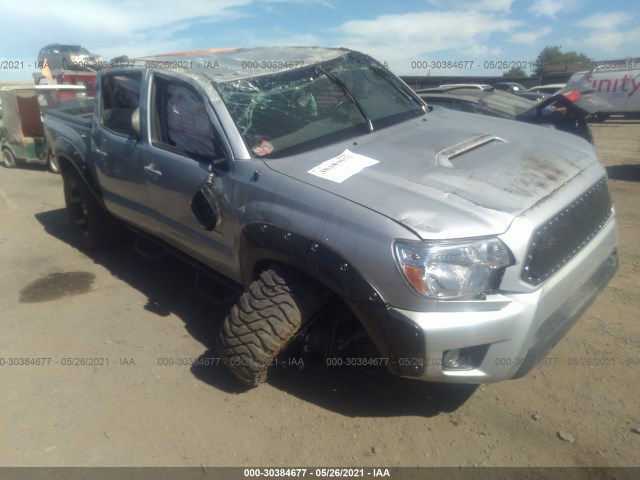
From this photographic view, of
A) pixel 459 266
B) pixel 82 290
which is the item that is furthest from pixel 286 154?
pixel 82 290

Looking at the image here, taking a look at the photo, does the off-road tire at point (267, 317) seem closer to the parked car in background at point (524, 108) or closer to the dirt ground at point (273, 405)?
the dirt ground at point (273, 405)

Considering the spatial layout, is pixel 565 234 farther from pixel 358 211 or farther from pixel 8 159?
pixel 8 159

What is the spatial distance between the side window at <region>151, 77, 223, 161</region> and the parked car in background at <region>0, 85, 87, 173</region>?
7.47 metres

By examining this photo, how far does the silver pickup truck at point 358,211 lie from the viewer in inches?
98.3

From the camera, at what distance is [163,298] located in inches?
185

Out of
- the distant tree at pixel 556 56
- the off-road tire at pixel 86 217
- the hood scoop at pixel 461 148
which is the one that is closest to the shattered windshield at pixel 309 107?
the hood scoop at pixel 461 148

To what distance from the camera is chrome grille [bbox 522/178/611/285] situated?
102 inches

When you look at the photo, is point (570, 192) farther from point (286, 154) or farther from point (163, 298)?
point (163, 298)

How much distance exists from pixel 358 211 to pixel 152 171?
1.94 metres

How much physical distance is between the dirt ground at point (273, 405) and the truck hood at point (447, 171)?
1.15 metres

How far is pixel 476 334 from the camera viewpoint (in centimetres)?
249

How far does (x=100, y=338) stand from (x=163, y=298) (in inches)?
29.6

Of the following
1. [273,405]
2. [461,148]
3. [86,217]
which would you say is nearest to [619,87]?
[461,148]

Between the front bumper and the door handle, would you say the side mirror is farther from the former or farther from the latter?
the front bumper
